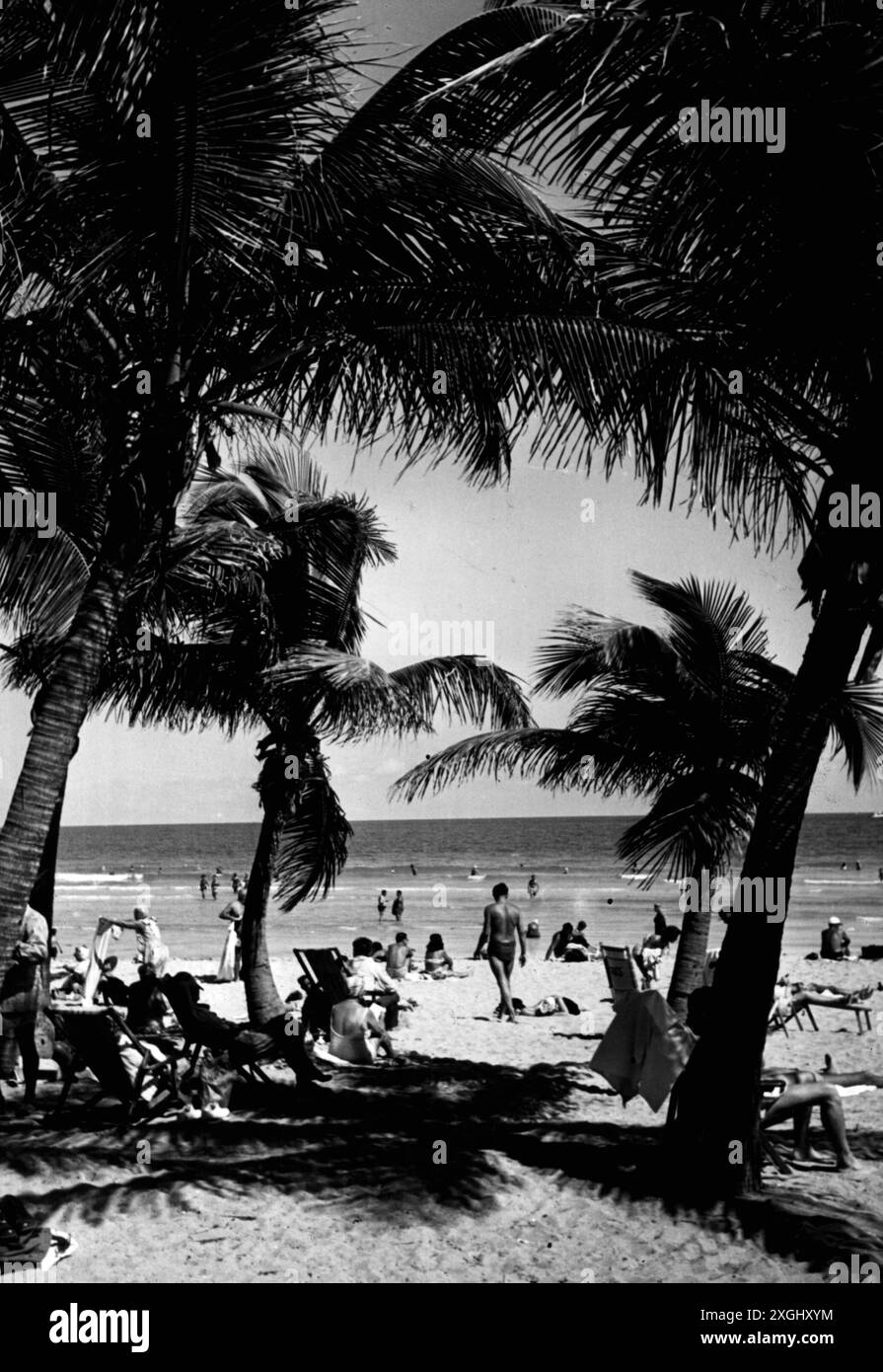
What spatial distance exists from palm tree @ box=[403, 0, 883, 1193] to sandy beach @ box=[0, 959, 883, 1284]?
0.56 metres

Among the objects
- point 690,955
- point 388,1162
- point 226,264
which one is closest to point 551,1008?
point 690,955

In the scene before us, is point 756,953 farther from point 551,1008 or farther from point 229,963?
point 229,963

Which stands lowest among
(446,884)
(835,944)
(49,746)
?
(446,884)

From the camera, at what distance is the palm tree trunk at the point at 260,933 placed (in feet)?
35.9

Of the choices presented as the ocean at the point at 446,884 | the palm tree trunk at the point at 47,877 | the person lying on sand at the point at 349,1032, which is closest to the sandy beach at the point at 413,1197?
the person lying on sand at the point at 349,1032

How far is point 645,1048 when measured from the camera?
23.0ft

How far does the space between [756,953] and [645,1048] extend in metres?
1.83

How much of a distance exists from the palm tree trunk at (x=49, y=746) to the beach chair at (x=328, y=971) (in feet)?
11.4

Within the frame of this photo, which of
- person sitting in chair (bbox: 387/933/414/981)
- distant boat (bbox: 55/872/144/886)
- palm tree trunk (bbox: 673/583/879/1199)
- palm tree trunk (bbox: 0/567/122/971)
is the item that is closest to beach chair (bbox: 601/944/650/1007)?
palm tree trunk (bbox: 673/583/879/1199)

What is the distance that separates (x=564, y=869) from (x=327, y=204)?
200 ft

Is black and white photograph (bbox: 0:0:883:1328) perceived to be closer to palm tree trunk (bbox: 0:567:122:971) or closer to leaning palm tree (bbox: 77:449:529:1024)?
palm tree trunk (bbox: 0:567:122:971)

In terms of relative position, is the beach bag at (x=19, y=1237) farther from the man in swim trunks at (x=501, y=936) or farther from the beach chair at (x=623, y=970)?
the man in swim trunks at (x=501, y=936)
